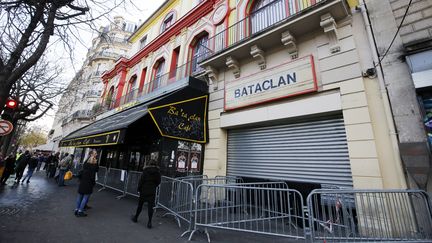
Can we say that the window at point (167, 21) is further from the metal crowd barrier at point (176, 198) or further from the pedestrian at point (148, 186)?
the pedestrian at point (148, 186)

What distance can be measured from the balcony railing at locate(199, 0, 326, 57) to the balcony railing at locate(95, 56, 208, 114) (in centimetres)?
162

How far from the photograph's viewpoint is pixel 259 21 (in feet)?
26.1

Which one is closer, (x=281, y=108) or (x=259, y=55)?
(x=281, y=108)

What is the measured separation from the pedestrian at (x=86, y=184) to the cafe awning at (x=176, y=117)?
1.09 meters

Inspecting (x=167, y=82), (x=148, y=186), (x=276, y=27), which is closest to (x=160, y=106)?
(x=148, y=186)

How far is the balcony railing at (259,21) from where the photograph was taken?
6.72 m

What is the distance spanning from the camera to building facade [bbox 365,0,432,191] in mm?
3934

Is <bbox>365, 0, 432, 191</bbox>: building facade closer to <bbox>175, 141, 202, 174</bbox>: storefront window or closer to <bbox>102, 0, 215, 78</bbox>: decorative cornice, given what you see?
<bbox>175, 141, 202, 174</bbox>: storefront window

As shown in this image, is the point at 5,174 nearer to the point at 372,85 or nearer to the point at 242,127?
the point at 242,127

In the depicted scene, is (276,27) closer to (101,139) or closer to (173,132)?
(173,132)

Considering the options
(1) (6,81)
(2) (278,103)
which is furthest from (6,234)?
(2) (278,103)

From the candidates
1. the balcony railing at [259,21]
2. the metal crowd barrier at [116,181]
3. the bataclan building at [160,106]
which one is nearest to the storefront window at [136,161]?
the bataclan building at [160,106]

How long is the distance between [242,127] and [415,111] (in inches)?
186

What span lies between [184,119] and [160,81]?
5.67 meters
